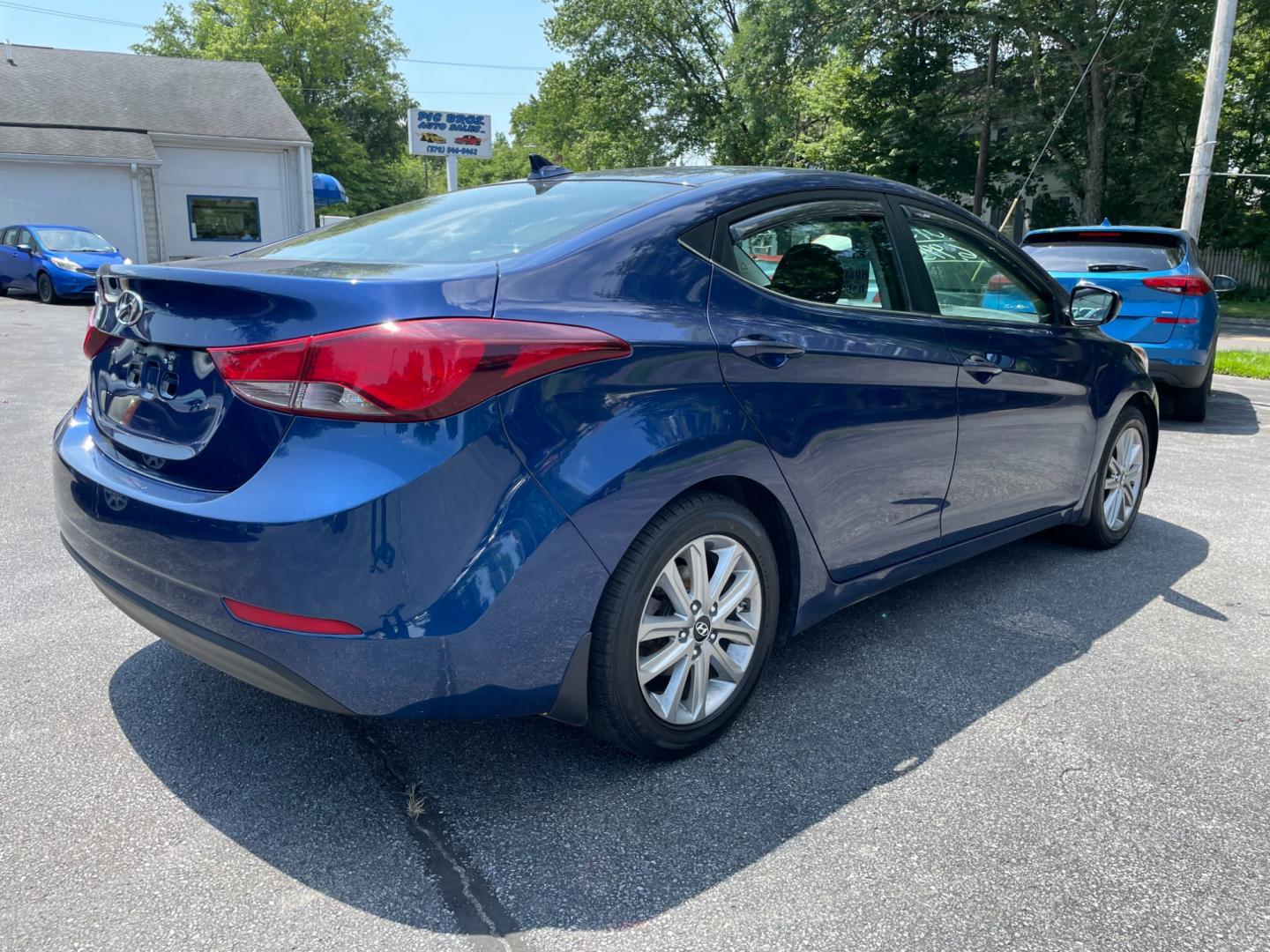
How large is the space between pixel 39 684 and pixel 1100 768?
311 centimetres

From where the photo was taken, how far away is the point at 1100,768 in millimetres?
2707

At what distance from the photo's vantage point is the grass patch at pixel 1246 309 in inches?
746

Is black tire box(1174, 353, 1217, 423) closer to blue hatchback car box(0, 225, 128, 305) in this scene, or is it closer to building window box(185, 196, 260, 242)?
blue hatchback car box(0, 225, 128, 305)

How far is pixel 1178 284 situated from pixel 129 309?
25.2 feet

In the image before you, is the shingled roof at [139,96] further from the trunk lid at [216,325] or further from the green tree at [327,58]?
the trunk lid at [216,325]

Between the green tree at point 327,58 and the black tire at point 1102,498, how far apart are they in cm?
4728

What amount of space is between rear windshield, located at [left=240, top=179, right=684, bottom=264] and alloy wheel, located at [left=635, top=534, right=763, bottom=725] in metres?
0.92

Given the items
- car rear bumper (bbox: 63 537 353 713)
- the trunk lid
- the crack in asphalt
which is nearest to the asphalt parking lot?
the crack in asphalt

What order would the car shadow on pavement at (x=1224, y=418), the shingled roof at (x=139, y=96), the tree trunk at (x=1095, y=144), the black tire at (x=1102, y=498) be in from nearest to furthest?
the black tire at (x=1102, y=498)
the car shadow on pavement at (x=1224, y=418)
the tree trunk at (x=1095, y=144)
the shingled roof at (x=139, y=96)

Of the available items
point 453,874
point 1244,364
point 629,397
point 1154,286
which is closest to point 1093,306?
point 629,397

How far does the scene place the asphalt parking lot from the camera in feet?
6.77

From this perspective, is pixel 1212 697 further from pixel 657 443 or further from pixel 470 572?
pixel 470 572

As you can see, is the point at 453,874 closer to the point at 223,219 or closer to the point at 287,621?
the point at 287,621

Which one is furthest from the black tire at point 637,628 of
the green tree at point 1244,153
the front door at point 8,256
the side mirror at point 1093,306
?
the green tree at point 1244,153
